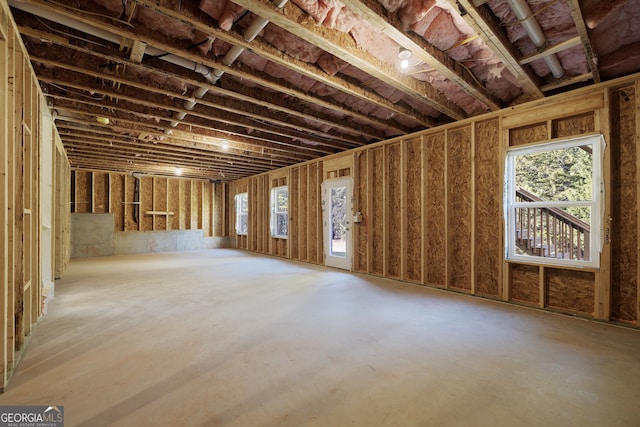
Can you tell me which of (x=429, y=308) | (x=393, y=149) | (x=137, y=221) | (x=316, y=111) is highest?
(x=316, y=111)

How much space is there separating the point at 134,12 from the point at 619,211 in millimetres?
5139

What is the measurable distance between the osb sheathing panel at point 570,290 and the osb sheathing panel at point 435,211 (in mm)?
1346

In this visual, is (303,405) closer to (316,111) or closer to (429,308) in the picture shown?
(429,308)

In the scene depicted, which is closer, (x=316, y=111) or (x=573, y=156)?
(x=316, y=111)

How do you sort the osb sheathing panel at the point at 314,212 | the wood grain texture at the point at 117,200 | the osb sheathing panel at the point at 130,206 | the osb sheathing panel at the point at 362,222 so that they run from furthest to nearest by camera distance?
the osb sheathing panel at the point at 130,206
the wood grain texture at the point at 117,200
the osb sheathing panel at the point at 314,212
the osb sheathing panel at the point at 362,222

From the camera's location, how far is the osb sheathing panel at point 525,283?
3.74 m

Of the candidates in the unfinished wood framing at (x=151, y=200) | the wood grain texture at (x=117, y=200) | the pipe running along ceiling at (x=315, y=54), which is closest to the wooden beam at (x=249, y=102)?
the pipe running along ceiling at (x=315, y=54)

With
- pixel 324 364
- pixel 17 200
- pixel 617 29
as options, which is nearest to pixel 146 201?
pixel 17 200

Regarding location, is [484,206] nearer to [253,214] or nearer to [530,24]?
[530,24]

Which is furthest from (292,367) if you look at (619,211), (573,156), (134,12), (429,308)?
(573,156)

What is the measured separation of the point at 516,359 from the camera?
90.4 inches

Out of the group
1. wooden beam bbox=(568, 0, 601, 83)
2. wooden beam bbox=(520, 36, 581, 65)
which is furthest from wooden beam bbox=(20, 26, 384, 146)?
wooden beam bbox=(568, 0, 601, 83)

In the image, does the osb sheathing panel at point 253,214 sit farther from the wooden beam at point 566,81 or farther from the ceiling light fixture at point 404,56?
the wooden beam at point 566,81

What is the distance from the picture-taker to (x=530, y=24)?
2.44 metres
